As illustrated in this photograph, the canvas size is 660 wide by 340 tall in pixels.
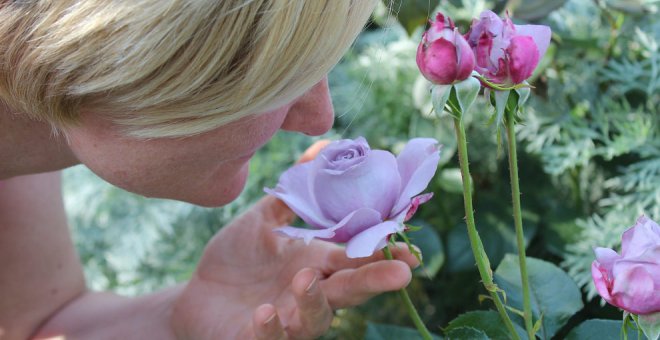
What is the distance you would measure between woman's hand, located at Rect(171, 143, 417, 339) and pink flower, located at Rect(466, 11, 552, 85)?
27 centimetres

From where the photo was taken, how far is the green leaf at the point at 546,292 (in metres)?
0.70

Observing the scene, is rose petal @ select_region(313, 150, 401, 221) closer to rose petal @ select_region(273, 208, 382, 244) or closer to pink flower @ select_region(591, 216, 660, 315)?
rose petal @ select_region(273, 208, 382, 244)

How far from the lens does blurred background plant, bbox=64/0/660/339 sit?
1.07m

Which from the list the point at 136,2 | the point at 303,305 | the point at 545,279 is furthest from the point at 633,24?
the point at 136,2

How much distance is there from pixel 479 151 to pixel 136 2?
2.73 feet

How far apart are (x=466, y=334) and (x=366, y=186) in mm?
147

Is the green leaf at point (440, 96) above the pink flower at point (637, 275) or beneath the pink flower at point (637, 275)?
above

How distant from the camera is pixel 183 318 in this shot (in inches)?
40.1

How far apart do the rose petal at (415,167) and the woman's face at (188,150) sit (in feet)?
0.37

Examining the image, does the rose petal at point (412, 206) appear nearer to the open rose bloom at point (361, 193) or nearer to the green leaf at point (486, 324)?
the open rose bloom at point (361, 193)

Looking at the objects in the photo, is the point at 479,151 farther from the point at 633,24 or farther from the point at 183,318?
the point at 183,318

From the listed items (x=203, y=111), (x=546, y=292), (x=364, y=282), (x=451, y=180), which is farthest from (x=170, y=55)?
(x=451, y=180)

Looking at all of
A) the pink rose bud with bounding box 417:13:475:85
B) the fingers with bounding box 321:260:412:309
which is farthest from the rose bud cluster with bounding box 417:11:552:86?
the fingers with bounding box 321:260:412:309

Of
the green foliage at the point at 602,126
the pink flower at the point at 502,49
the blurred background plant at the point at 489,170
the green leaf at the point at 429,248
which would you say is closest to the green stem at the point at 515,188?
the pink flower at the point at 502,49
